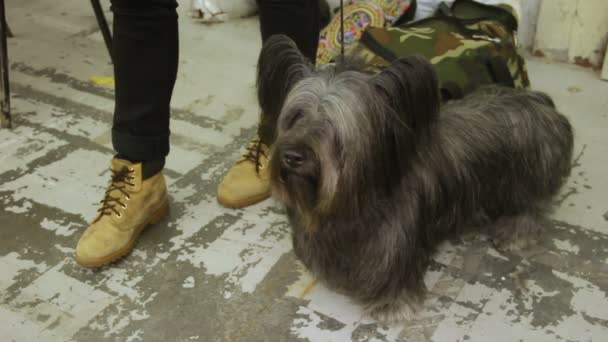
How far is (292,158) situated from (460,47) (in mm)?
1306

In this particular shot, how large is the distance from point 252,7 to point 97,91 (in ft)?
3.92

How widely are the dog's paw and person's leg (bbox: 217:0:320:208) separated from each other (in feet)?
1.68

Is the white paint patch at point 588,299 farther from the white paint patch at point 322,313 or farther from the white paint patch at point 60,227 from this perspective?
the white paint patch at point 60,227

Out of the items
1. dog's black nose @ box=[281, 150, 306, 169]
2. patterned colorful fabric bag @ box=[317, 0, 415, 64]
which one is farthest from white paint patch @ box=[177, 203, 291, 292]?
patterned colorful fabric bag @ box=[317, 0, 415, 64]

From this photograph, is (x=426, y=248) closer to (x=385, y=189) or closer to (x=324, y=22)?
(x=385, y=189)

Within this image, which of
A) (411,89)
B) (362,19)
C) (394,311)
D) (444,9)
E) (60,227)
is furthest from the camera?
(362,19)

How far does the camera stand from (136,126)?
6.48 ft

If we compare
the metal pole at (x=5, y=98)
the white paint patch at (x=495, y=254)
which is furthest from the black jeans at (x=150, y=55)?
the metal pole at (x=5, y=98)

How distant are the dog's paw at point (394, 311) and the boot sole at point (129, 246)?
0.83 meters

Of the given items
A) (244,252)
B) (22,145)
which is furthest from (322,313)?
(22,145)

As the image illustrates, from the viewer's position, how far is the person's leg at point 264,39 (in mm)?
2025

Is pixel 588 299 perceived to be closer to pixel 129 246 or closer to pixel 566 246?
pixel 566 246

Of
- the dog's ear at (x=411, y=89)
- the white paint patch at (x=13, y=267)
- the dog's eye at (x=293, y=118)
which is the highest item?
the dog's ear at (x=411, y=89)

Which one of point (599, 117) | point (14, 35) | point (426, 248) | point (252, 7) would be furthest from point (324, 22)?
point (426, 248)
